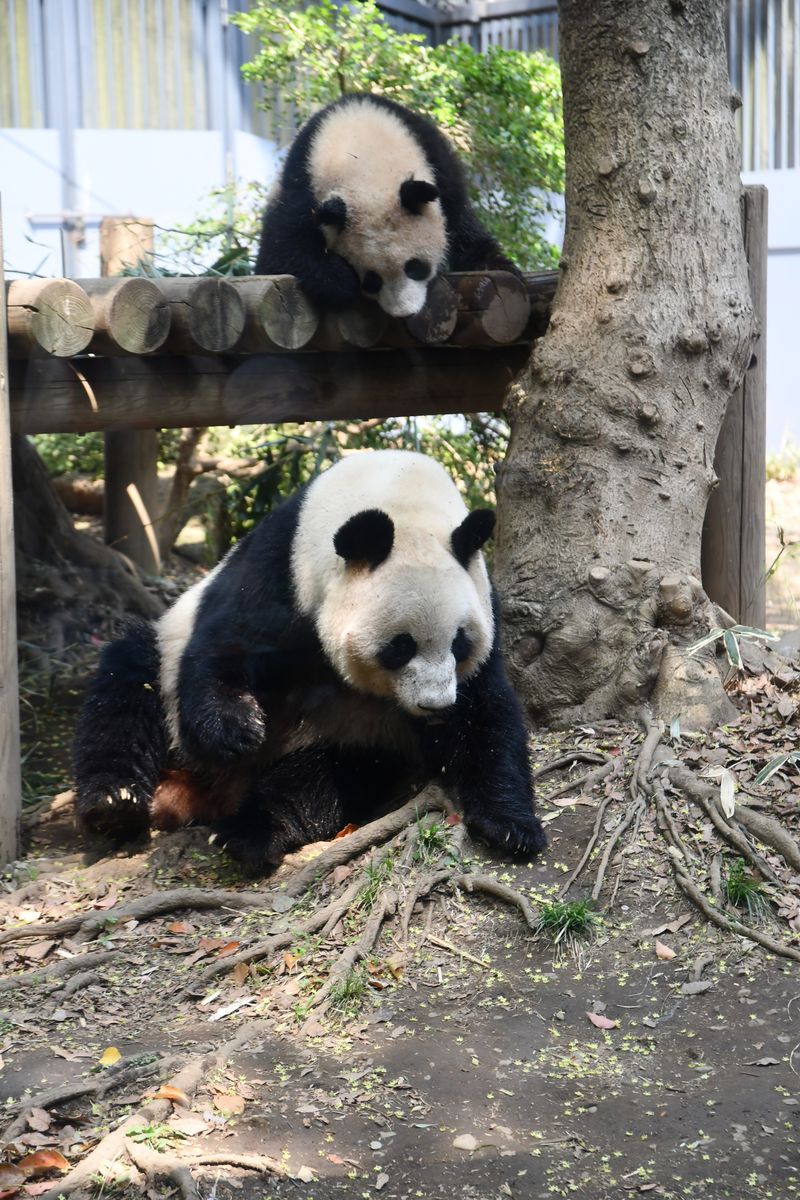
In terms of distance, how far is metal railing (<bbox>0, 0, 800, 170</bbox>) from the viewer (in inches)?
517

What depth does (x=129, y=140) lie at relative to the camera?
13352mm

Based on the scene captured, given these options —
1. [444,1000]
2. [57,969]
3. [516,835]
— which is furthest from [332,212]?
[444,1000]

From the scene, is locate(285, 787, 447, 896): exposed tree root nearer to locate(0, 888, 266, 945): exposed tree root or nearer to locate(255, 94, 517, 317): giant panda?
locate(0, 888, 266, 945): exposed tree root

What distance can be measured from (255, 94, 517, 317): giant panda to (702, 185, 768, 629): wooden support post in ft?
3.70

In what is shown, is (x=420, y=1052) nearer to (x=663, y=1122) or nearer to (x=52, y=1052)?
(x=663, y=1122)

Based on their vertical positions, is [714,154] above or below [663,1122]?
above

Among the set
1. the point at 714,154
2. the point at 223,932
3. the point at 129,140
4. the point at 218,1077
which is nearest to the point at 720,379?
the point at 714,154

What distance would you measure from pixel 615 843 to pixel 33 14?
12.5m

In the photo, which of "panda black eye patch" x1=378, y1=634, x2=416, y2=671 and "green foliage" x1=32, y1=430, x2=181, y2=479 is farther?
"green foliage" x1=32, y1=430, x2=181, y2=479

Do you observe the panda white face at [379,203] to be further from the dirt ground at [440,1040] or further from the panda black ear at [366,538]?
the dirt ground at [440,1040]

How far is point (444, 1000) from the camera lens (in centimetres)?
332

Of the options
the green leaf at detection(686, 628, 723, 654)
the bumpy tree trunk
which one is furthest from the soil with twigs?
the bumpy tree trunk

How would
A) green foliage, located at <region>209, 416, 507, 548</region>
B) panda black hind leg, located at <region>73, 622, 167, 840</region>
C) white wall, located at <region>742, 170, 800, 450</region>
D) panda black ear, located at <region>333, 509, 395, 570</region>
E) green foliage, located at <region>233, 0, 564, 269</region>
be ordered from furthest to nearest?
white wall, located at <region>742, 170, 800, 450</region>
green foliage, located at <region>233, 0, 564, 269</region>
green foliage, located at <region>209, 416, 507, 548</region>
panda black hind leg, located at <region>73, 622, 167, 840</region>
panda black ear, located at <region>333, 509, 395, 570</region>

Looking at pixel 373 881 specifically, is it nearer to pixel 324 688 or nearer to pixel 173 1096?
pixel 324 688
